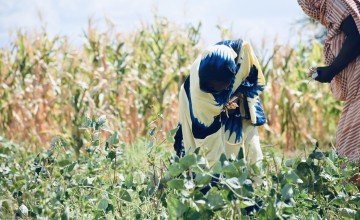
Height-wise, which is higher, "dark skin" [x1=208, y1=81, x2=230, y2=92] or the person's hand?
"dark skin" [x1=208, y1=81, x2=230, y2=92]

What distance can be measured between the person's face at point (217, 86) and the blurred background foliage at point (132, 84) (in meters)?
4.65

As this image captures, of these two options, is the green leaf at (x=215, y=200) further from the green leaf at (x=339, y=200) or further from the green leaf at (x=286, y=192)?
the green leaf at (x=339, y=200)

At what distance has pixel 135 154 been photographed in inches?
277

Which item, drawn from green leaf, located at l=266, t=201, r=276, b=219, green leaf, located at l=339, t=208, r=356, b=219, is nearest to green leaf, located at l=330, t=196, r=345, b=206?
green leaf, located at l=339, t=208, r=356, b=219

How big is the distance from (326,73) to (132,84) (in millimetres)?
4914

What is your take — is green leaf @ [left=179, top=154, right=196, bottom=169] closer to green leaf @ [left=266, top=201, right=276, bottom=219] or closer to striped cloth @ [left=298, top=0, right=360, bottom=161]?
green leaf @ [left=266, top=201, right=276, bottom=219]

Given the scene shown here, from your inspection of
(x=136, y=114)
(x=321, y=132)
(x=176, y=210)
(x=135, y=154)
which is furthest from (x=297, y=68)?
(x=176, y=210)

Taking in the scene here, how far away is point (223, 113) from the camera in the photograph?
14.2 ft

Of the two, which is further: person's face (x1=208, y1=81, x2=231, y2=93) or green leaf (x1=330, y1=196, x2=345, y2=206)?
person's face (x1=208, y1=81, x2=231, y2=93)

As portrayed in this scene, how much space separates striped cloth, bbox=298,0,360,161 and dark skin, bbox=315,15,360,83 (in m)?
0.04

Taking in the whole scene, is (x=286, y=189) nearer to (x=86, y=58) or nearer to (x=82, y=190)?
(x=82, y=190)

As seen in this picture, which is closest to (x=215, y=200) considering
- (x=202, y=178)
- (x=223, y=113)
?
(x=202, y=178)

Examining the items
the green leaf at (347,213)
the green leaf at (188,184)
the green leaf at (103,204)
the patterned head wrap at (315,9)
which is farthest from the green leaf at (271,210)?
the patterned head wrap at (315,9)

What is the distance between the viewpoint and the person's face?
416 centimetres
